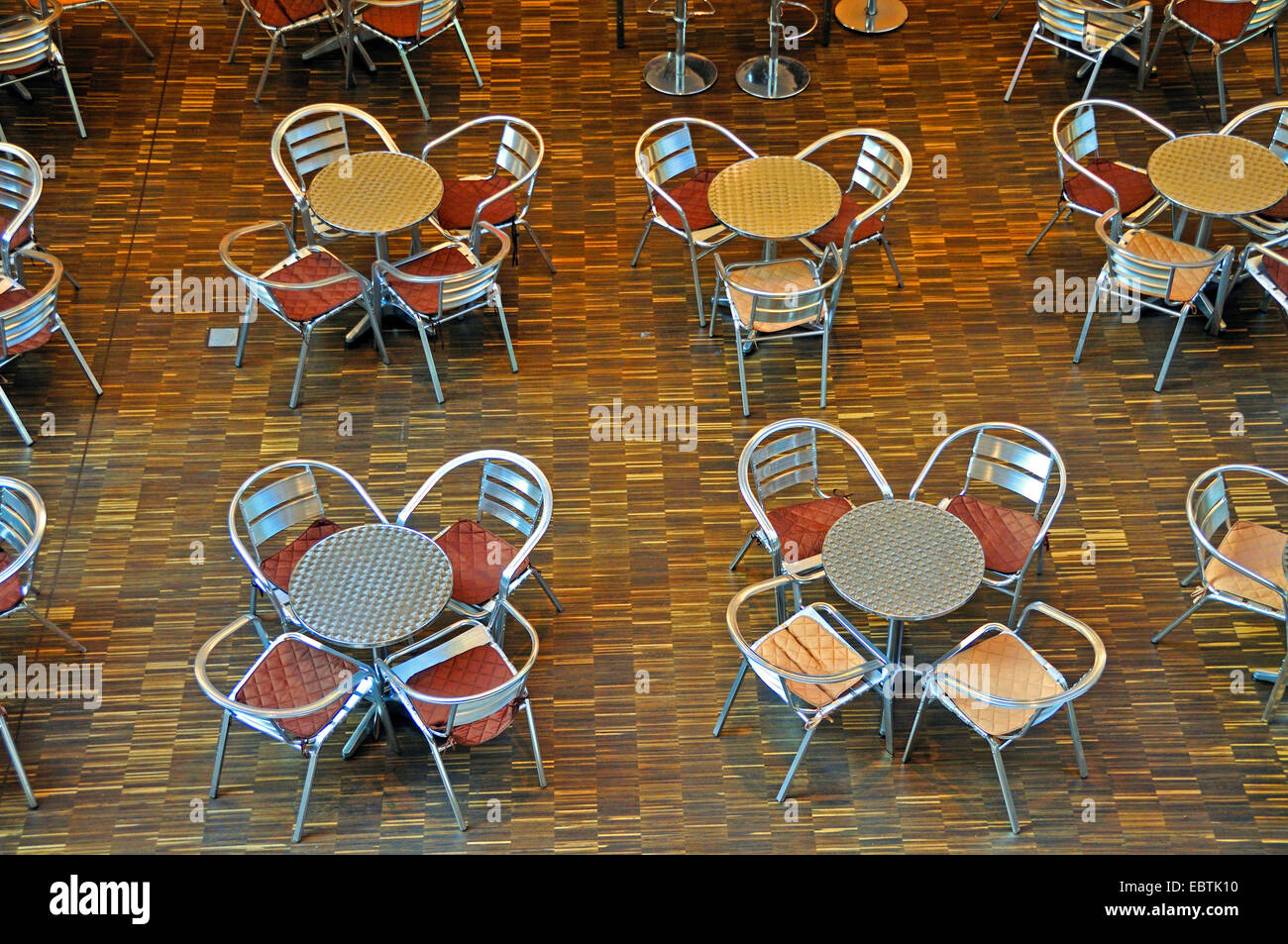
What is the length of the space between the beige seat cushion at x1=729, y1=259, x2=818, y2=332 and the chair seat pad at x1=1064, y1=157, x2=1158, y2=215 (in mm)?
1711

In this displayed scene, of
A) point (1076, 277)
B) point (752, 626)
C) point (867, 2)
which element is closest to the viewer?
point (752, 626)

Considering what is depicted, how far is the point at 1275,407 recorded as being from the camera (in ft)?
26.8

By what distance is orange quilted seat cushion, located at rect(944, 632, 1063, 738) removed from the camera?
6379 mm

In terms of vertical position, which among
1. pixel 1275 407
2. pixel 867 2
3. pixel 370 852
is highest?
pixel 867 2

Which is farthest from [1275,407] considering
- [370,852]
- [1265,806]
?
[370,852]

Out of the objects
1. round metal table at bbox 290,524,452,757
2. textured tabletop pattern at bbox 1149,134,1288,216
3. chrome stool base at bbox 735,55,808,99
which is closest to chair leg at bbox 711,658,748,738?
round metal table at bbox 290,524,452,757

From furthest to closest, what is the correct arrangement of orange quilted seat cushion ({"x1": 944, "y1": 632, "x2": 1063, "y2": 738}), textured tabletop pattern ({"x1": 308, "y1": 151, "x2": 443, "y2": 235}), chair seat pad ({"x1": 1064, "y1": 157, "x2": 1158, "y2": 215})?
chair seat pad ({"x1": 1064, "y1": 157, "x2": 1158, "y2": 215}) < textured tabletop pattern ({"x1": 308, "y1": 151, "x2": 443, "y2": 235}) < orange quilted seat cushion ({"x1": 944, "y1": 632, "x2": 1063, "y2": 738})

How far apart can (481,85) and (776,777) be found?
5.48 m

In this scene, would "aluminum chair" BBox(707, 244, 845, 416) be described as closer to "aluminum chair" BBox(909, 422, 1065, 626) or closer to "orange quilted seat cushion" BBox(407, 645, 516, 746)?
"aluminum chair" BBox(909, 422, 1065, 626)

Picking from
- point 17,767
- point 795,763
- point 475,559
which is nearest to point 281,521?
point 475,559

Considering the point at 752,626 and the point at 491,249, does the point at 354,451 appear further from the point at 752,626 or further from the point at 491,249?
the point at 752,626

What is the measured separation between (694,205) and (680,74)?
191 cm

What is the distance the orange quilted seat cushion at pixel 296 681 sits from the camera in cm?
629

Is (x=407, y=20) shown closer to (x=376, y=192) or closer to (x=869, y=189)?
(x=376, y=192)
